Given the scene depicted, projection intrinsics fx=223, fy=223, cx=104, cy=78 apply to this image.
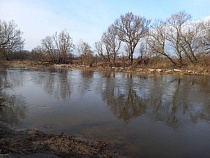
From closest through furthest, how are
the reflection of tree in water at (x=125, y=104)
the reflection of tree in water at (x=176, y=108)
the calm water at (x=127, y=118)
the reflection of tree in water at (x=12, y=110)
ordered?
the calm water at (x=127, y=118)
the reflection of tree in water at (x=12, y=110)
the reflection of tree in water at (x=176, y=108)
the reflection of tree in water at (x=125, y=104)

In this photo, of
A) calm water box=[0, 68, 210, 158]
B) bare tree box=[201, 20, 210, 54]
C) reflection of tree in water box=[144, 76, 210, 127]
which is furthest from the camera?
bare tree box=[201, 20, 210, 54]

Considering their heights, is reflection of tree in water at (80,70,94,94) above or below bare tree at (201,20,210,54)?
below

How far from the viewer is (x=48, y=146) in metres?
5.62

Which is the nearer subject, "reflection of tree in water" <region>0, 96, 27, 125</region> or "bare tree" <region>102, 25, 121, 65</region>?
"reflection of tree in water" <region>0, 96, 27, 125</region>

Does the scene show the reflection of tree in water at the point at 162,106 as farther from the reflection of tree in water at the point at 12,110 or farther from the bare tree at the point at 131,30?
the bare tree at the point at 131,30

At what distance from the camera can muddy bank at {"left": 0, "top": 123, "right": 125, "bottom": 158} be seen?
5125mm

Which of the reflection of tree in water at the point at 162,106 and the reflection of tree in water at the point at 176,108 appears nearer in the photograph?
the reflection of tree in water at the point at 176,108

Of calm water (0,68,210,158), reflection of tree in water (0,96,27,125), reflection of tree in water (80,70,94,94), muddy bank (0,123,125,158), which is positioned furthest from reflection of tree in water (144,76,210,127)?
reflection of tree in water (0,96,27,125)

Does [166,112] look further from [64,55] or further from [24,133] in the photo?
[64,55]

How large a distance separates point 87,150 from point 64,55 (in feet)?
153

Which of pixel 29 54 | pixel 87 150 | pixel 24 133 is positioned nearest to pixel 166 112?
pixel 87 150

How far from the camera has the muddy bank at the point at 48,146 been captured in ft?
16.8

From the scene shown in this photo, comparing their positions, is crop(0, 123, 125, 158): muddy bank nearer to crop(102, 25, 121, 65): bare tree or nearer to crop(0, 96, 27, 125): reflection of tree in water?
crop(0, 96, 27, 125): reflection of tree in water

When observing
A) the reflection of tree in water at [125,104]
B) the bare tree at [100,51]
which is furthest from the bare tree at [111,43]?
the reflection of tree in water at [125,104]
